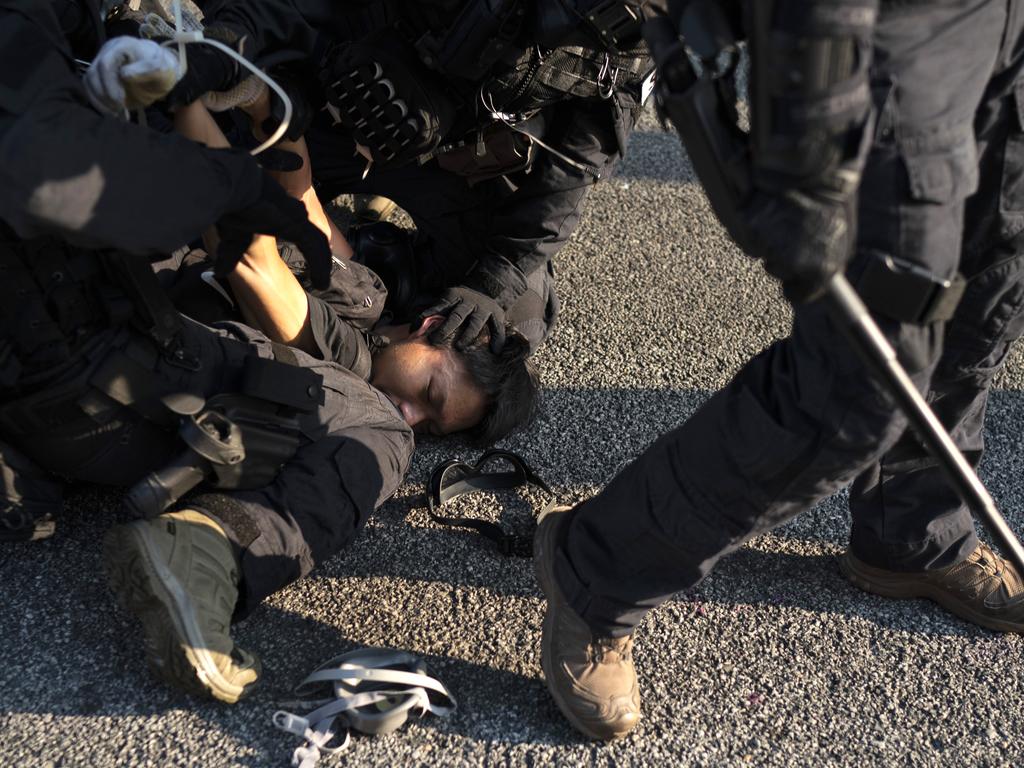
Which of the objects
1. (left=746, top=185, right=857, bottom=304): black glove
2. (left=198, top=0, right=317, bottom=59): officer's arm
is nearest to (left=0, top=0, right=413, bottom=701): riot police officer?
(left=198, top=0, right=317, bottom=59): officer's arm

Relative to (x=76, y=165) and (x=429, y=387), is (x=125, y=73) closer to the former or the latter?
(x=76, y=165)

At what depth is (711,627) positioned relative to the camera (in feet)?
7.36

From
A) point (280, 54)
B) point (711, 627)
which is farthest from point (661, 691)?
point (280, 54)

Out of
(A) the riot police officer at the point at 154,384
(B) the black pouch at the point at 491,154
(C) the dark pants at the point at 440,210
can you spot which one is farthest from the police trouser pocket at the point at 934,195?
(C) the dark pants at the point at 440,210

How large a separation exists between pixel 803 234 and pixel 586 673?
1.01 m

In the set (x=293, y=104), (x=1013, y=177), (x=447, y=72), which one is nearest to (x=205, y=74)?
(x=293, y=104)

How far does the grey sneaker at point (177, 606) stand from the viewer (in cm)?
187

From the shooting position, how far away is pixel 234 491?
7.18ft

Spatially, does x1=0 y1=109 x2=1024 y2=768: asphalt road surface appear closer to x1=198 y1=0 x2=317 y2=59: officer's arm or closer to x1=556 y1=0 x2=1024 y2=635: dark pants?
x1=556 y1=0 x2=1024 y2=635: dark pants

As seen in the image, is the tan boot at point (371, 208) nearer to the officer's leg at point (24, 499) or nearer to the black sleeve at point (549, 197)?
the black sleeve at point (549, 197)

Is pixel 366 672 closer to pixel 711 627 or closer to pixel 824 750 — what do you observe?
pixel 711 627

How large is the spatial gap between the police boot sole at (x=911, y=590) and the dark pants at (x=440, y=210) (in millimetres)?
1173

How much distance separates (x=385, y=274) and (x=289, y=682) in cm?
147

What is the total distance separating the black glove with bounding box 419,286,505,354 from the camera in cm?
283
